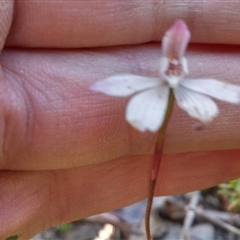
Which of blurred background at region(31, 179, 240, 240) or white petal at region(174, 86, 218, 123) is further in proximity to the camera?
blurred background at region(31, 179, 240, 240)

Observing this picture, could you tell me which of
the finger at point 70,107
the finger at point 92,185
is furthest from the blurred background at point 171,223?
the finger at point 70,107

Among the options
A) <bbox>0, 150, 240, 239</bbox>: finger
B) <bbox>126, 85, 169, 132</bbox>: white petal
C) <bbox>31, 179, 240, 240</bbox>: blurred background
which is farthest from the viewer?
<bbox>31, 179, 240, 240</bbox>: blurred background

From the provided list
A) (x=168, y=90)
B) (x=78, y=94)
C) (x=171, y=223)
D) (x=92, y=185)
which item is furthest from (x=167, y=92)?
(x=171, y=223)

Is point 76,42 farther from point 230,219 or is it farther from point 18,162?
point 230,219

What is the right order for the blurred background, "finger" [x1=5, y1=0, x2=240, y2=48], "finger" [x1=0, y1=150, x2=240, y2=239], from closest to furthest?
"finger" [x1=5, y1=0, x2=240, y2=48] → "finger" [x1=0, y1=150, x2=240, y2=239] → the blurred background

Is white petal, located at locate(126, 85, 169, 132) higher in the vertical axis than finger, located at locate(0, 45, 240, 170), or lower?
higher

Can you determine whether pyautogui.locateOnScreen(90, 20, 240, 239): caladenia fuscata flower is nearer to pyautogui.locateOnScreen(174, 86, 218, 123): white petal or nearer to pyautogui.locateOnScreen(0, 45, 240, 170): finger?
pyautogui.locateOnScreen(174, 86, 218, 123): white petal

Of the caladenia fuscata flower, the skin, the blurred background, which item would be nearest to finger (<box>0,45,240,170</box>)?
the skin

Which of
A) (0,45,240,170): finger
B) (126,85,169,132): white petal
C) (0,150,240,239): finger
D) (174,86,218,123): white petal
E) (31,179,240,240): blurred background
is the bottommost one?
(31,179,240,240): blurred background

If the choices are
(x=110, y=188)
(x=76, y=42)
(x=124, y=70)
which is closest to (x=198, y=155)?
(x=110, y=188)
